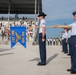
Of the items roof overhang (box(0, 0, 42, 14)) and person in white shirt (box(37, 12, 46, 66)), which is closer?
person in white shirt (box(37, 12, 46, 66))

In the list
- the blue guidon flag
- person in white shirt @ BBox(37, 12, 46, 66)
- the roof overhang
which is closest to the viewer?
person in white shirt @ BBox(37, 12, 46, 66)

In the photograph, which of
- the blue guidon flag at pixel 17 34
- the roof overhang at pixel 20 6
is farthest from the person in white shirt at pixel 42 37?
the roof overhang at pixel 20 6

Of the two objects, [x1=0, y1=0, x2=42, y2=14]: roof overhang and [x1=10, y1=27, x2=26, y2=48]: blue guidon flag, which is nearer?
[x1=10, y1=27, x2=26, y2=48]: blue guidon flag

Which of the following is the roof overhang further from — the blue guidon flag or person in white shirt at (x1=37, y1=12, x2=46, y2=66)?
person in white shirt at (x1=37, y1=12, x2=46, y2=66)

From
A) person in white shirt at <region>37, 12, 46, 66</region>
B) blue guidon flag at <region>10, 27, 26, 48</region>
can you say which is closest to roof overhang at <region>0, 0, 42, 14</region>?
blue guidon flag at <region>10, 27, 26, 48</region>

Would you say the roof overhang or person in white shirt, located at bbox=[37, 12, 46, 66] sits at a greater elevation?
the roof overhang

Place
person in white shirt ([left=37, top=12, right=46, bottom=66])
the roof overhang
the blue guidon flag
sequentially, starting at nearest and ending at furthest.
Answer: person in white shirt ([left=37, top=12, right=46, bottom=66]) < the blue guidon flag < the roof overhang

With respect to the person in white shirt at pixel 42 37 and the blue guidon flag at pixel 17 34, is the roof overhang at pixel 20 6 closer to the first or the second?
the blue guidon flag at pixel 17 34

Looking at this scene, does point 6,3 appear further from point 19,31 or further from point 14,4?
point 19,31

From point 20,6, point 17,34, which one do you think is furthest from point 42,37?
point 20,6

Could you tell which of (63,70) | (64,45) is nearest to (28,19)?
(64,45)

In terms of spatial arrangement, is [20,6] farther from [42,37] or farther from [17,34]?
[42,37]

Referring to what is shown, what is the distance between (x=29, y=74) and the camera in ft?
28.7

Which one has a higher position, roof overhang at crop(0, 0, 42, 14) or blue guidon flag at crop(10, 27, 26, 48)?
roof overhang at crop(0, 0, 42, 14)
